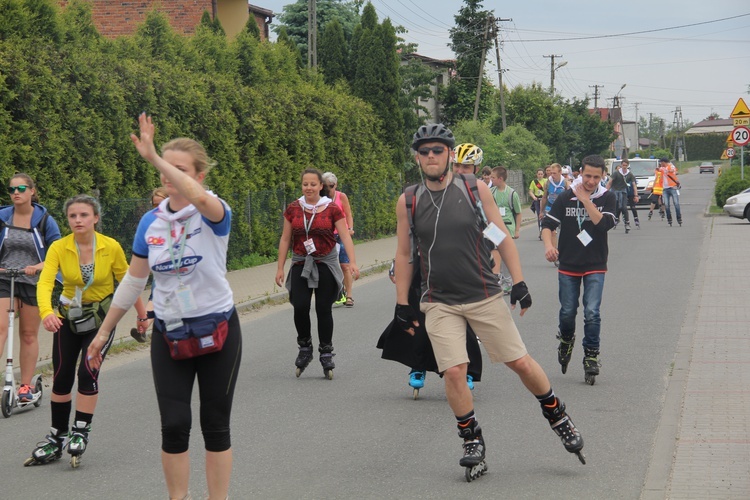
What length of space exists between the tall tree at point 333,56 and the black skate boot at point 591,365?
84.1ft

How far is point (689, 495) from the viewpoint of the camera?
5488 millimetres

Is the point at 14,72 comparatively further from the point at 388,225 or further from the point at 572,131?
the point at 572,131

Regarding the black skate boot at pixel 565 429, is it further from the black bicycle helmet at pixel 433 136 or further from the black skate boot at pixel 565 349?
the black skate boot at pixel 565 349

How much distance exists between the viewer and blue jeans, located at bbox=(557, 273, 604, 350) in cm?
868

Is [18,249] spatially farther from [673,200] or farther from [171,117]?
[673,200]

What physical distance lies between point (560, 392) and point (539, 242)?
18.8 m

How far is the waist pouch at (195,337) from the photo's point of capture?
14.8 feet

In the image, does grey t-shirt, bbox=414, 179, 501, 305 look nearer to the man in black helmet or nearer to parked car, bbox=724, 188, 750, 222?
the man in black helmet

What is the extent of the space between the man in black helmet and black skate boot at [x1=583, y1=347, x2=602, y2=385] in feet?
9.05

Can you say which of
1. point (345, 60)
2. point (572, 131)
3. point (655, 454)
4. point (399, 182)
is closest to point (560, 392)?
point (655, 454)

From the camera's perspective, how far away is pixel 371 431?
23.7ft

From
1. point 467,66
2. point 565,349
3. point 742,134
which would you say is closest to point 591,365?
point 565,349

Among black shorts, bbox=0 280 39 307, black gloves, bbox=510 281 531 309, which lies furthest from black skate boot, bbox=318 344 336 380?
black gloves, bbox=510 281 531 309

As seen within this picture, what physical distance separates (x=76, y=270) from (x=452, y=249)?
2.36 m
